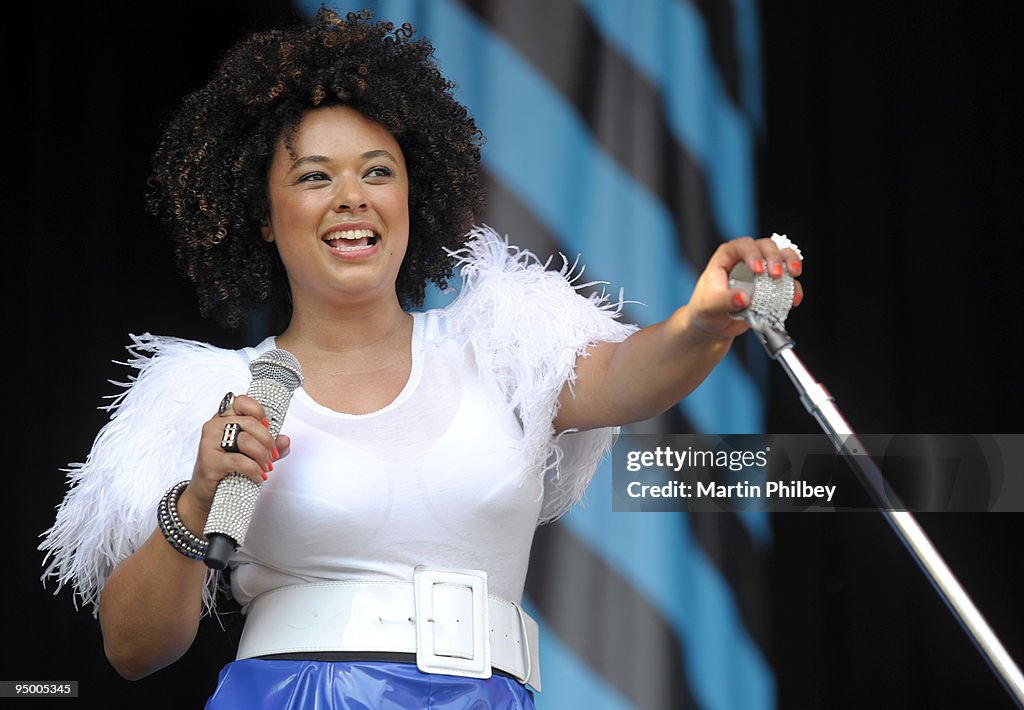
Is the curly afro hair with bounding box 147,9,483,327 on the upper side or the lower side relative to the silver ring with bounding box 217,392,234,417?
upper

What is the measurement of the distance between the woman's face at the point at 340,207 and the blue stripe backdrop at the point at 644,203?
0.78 metres

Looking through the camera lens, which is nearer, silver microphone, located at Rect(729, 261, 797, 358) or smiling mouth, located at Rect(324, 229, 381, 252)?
silver microphone, located at Rect(729, 261, 797, 358)

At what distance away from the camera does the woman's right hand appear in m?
1.27

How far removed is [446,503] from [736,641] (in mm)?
1039

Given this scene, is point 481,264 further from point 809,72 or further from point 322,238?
point 809,72

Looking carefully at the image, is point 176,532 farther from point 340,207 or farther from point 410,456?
point 340,207

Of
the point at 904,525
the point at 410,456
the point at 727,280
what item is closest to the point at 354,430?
the point at 410,456

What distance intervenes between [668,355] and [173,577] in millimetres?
580

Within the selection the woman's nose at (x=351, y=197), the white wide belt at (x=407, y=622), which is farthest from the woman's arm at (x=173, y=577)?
the woman's nose at (x=351, y=197)

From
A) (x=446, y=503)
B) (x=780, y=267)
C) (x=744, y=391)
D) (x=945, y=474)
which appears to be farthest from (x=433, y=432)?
(x=945, y=474)

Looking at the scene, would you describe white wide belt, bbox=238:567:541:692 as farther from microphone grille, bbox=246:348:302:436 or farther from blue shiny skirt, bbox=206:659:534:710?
microphone grille, bbox=246:348:302:436
